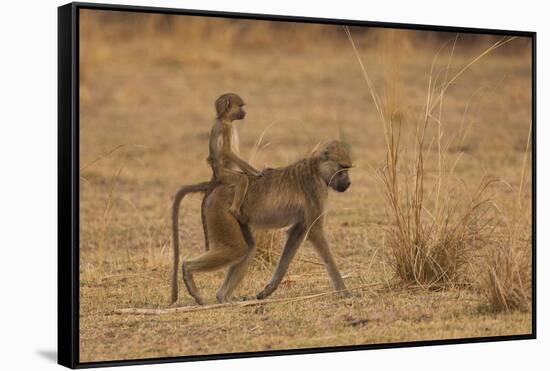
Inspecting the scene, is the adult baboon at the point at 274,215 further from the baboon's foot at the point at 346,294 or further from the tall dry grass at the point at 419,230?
the tall dry grass at the point at 419,230

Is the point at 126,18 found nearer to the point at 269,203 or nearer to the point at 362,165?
the point at 362,165

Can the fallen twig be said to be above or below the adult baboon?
below

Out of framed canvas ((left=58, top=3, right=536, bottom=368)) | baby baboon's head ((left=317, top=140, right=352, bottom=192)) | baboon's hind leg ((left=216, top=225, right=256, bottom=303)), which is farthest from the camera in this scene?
baby baboon's head ((left=317, top=140, right=352, bottom=192))

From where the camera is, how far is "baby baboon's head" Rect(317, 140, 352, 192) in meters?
8.38

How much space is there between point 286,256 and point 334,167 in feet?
2.37

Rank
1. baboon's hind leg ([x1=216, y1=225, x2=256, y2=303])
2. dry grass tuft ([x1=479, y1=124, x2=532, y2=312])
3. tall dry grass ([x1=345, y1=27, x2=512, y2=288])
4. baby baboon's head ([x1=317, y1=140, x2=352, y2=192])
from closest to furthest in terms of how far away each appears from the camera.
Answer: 1. baboon's hind leg ([x1=216, y1=225, x2=256, y2=303])
2. dry grass tuft ([x1=479, y1=124, x2=532, y2=312])
3. baby baboon's head ([x1=317, y1=140, x2=352, y2=192])
4. tall dry grass ([x1=345, y1=27, x2=512, y2=288])

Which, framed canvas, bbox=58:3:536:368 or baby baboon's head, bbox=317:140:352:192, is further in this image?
baby baboon's head, bbox=317:140:352:192

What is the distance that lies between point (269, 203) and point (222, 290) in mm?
701

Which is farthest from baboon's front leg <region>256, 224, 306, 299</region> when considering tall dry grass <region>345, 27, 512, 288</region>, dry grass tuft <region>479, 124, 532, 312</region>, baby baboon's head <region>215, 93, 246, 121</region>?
dry grass tuft <region>479, 124, 532, 312</region>

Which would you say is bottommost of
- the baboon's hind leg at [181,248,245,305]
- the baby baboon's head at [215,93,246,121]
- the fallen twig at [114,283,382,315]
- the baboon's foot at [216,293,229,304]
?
the fallen twig at [114,283,382,315]

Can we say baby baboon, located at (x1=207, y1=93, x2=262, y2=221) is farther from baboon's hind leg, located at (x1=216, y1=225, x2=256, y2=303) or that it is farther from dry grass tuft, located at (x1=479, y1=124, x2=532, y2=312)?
dry grass tuft, located at (x1=479, y1=124, x2=532, y2=312)

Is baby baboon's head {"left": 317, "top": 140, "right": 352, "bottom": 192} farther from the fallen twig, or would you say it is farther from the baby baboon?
the fallen twig

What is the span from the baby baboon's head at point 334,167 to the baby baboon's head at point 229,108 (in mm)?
732

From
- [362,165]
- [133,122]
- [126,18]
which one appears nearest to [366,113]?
[362,165]
